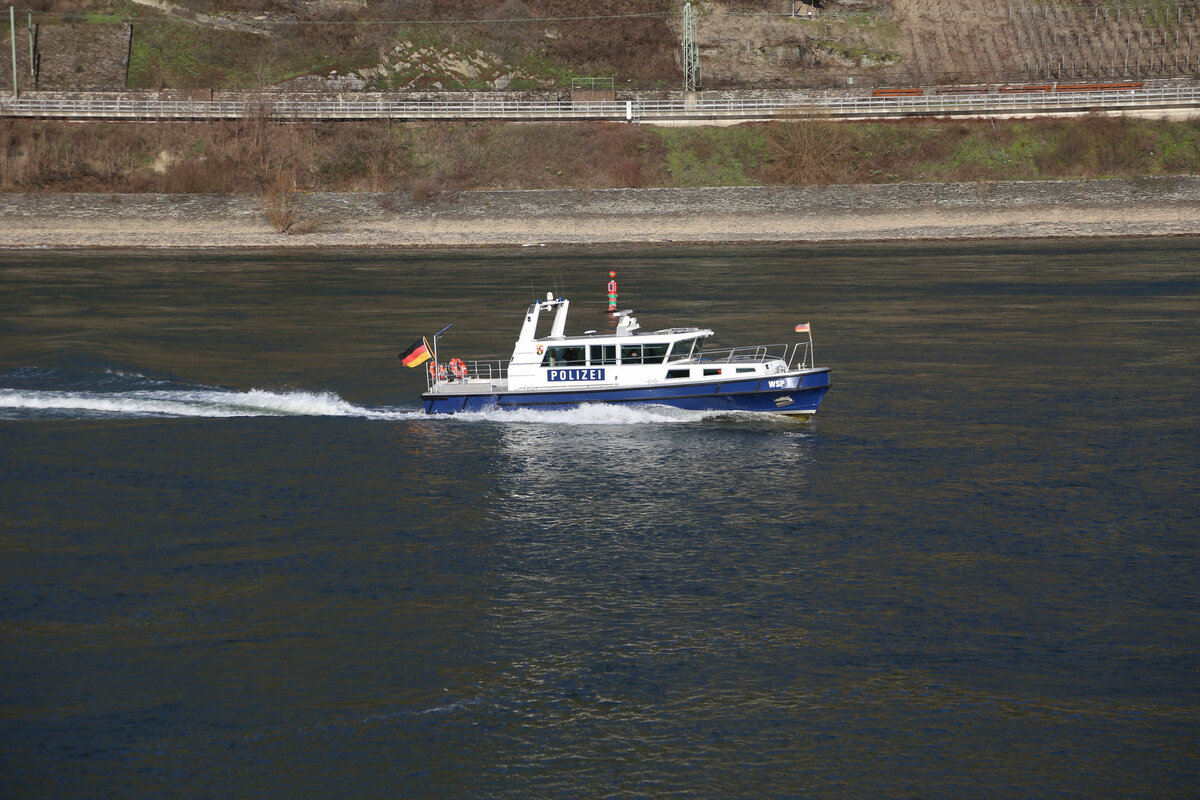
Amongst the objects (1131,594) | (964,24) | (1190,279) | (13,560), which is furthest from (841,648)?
(964,24)

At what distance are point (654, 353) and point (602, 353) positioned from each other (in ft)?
5.77

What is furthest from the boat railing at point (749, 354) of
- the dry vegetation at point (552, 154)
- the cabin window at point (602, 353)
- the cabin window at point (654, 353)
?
the dry vegetation at point (552, 154)

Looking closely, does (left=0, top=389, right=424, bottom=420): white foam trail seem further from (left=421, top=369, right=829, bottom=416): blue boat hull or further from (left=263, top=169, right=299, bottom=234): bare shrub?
(left=263, top=169, right=299, bottom=234): bare shrub

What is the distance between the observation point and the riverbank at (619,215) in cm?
9469

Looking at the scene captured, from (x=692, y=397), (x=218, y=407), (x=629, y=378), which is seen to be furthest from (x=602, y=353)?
(x=218, y=407)

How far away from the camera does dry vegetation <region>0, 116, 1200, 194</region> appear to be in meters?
103

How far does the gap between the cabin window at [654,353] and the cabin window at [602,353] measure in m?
1.02

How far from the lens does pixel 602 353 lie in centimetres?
4128

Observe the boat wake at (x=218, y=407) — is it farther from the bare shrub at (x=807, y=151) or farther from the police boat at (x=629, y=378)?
the bare shrub at (x=807, y=151)

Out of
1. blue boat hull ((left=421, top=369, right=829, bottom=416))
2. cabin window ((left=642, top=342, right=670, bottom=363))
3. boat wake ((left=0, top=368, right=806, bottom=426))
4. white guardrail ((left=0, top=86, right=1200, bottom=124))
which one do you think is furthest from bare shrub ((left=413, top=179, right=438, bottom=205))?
cabin window ((left=642, top=342, right=670, bottom=363))

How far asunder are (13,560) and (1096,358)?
4036 cm

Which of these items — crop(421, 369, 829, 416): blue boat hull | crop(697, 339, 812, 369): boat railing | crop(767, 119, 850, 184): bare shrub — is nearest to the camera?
crop(421, 369, 829, 416): blue boat hull

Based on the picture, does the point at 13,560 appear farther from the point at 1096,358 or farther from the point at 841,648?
the point at 1096,358

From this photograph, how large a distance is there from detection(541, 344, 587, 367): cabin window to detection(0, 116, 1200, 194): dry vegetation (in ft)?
209
